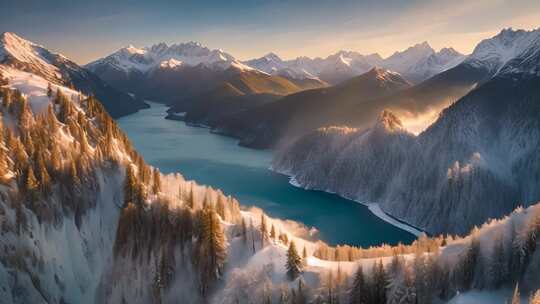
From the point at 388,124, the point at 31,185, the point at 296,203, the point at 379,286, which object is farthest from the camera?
the point at 388,124

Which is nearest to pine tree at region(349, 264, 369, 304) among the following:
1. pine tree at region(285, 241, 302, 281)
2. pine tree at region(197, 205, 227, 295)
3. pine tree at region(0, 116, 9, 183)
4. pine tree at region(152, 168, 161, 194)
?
pine tree at region(285, 241, 302, 281)

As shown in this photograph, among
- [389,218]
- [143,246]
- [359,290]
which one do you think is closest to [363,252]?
[359,290]

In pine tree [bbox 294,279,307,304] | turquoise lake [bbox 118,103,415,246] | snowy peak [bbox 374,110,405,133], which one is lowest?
turquoise lake [bbox 118,103,415,246]

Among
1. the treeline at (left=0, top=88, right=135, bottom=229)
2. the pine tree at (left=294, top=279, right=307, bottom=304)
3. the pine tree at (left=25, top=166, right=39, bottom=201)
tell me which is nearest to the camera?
the pine tree at (left=294, top=279, right=307, bottom=304)

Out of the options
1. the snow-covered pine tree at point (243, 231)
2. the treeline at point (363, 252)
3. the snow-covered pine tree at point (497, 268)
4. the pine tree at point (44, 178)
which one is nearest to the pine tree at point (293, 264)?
the snow-covered pine tree at point (243, 231)

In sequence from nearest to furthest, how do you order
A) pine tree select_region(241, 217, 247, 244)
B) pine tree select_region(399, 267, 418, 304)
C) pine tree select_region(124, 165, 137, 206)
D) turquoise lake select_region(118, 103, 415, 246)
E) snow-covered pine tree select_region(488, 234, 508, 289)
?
snow-covered pine tree select_region(488, 234, 508, 289), pine tree select_region(399, 267, 418, 304), pine tree select_region(241, 217, 247, 244), pine tree select_region(124, 165, 137, 206), turquoise lake select_region(118, 103, 415, 246)

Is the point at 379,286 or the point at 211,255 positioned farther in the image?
the point at 211,255

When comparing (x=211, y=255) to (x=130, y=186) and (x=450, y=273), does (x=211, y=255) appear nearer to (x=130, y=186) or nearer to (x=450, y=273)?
(x=130, y=186)

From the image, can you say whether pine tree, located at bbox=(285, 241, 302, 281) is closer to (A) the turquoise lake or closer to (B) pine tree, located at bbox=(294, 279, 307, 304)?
(B) pine tree, located at bbox=(294, 279, 307, 304)

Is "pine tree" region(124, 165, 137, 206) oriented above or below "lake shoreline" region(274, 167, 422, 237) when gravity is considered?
above
